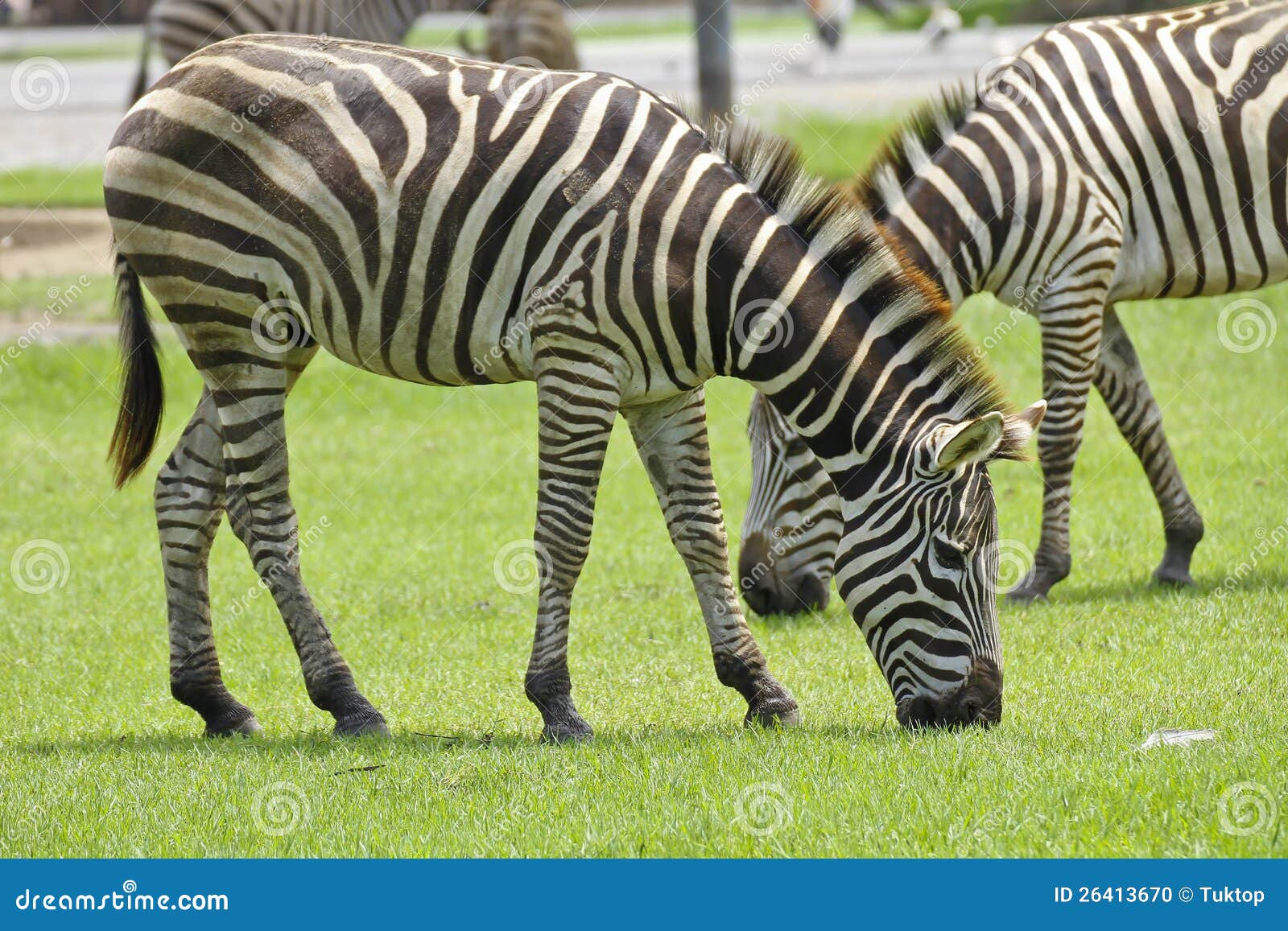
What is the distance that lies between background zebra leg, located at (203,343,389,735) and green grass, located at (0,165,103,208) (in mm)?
14609

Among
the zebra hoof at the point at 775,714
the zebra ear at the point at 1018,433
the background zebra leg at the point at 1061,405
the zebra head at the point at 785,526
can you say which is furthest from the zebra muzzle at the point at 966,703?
the background zebra leg at the point at 1061,405

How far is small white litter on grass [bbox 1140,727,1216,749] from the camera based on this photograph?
5.85 m

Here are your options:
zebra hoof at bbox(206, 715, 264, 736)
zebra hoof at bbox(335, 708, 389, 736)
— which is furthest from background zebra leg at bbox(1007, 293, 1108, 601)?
zebra hoof at bbox(206, 715, 264, 736)

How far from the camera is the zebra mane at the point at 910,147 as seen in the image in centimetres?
862

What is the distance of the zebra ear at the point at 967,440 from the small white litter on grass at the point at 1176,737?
51.0 inches

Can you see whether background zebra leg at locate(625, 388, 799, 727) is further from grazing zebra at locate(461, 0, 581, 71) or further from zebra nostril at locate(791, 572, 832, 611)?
grazing zebra at locate(461, 0, 581, 71)

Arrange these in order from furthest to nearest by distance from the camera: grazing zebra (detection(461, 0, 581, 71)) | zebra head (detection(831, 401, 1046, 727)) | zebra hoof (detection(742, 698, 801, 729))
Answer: grazing zebra (detection(461, 0, 581, 71)) < zebra hoof (detection(742, 698, 801, 729)) < zebra head (detection(831, 401, 1046, 727))

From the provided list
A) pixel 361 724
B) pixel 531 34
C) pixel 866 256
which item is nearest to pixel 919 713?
pixel 866 256

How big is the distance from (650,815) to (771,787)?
483 millimetres

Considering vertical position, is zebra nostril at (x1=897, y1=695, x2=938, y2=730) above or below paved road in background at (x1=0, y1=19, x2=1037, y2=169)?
above

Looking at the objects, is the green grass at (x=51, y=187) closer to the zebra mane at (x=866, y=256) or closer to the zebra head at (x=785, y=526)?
the zebra head at (x=785, y=526)

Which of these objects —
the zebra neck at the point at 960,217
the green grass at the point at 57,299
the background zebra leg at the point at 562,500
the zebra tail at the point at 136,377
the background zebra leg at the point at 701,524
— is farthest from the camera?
the green grass at the point at 57,299

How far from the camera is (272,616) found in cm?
970

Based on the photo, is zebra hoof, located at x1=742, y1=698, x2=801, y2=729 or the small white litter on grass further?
zebra hoof, located at x1=742, y1=698, x2=801, y2=729
